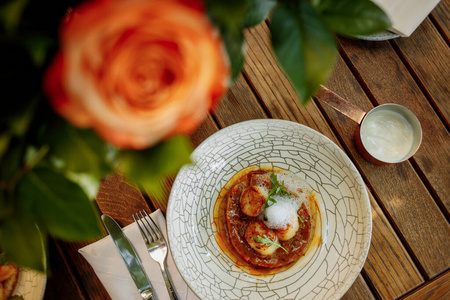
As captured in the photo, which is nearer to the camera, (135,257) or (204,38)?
(204,38)

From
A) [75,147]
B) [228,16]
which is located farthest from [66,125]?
[228,16]

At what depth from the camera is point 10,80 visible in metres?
0.25

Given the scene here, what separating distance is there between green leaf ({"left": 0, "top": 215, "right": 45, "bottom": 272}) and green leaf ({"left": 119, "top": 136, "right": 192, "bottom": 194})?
0.10 metres

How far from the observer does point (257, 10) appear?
313 millimetres

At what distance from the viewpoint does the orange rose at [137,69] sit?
0.19 metres

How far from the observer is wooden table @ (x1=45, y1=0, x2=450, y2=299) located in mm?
823

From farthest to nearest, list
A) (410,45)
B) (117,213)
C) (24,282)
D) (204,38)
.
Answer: (410,45), (117,213), (24,282), (204,38)

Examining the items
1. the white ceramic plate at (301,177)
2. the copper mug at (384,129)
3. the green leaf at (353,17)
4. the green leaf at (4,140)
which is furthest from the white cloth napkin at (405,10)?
the green leaf at (4,140)

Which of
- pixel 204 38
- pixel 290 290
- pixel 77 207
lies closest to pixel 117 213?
pixel 290 290

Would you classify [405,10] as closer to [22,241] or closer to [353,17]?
[353,17]

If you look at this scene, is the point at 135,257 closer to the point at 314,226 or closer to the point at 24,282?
the point at 24,282

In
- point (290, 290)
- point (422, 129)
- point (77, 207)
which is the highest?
point (77, 207)

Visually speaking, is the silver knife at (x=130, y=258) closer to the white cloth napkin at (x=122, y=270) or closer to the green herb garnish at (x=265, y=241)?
the white cloth napkin at (x=122, y=270)

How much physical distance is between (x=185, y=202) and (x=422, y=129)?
0.58m
